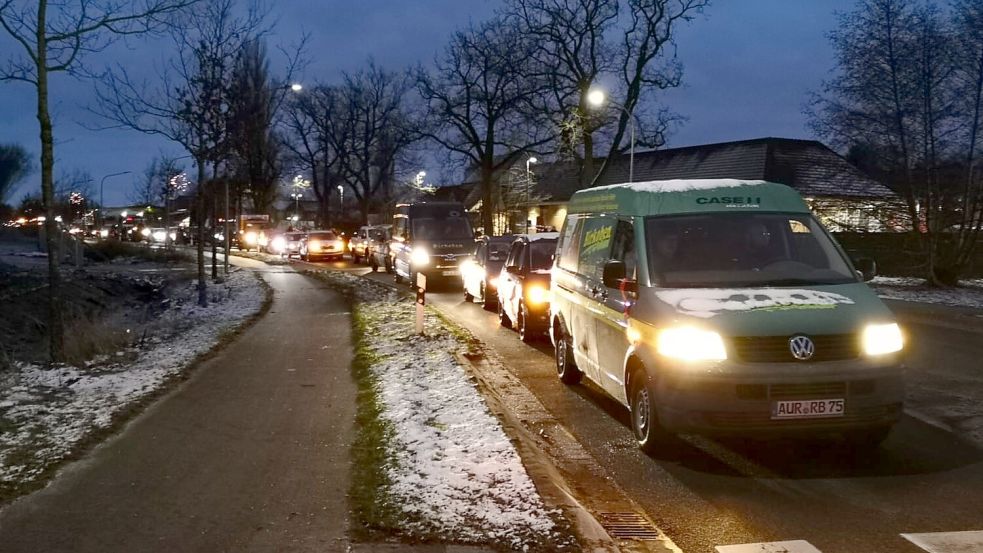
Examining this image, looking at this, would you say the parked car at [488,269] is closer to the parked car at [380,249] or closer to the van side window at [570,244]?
the van side window at [570,244]

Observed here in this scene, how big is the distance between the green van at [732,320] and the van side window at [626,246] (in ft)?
0.06

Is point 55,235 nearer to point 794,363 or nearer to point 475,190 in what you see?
point 794,363

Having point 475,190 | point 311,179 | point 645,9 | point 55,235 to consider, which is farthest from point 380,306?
point 475,190

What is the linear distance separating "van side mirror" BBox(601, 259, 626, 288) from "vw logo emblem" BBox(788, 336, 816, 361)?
5.52 feet

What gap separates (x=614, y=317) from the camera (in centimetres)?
801

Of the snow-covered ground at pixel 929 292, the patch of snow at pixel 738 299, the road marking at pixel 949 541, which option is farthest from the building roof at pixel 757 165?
the road marking at pixel 949 541

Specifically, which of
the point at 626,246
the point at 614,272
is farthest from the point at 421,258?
the point at 614,272

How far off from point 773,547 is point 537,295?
363 inches

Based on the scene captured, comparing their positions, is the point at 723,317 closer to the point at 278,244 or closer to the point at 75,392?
the point at 75,392

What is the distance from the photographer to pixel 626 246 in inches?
325

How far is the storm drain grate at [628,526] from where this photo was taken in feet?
17.5

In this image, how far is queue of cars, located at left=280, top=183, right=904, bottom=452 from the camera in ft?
21.4

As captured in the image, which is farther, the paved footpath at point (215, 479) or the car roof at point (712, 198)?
the car roof at point (712, 198)

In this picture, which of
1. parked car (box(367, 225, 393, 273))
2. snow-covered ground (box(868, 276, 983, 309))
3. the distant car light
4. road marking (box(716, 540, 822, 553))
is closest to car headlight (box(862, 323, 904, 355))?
road marking (box(716, 540, 822, 553))
